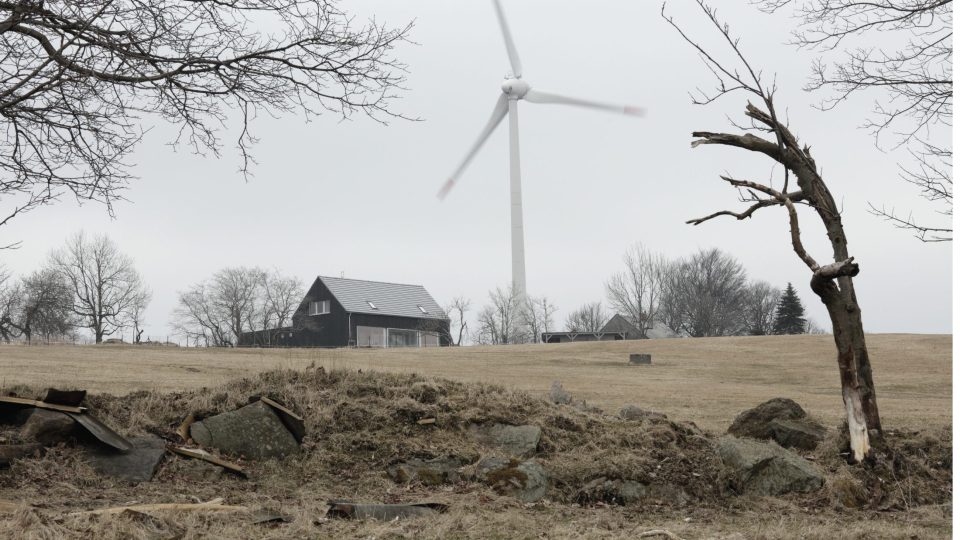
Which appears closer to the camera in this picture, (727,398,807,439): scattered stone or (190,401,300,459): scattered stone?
(190,401,300,459): scattered stone

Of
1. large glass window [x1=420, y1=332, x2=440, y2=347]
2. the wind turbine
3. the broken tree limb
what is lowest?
the broken tree limb

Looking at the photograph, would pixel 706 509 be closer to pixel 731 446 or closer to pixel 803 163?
pixel 731 446

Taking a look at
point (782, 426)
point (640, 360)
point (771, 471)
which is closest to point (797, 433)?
point (782, 426)

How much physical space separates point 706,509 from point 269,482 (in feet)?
15.0

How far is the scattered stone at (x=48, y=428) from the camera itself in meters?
9.74

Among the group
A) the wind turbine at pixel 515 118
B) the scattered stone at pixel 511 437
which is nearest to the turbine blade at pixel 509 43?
the wind turbine at pixel 515 118

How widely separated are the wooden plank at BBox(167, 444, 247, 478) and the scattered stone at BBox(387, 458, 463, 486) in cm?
163

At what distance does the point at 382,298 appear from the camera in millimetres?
74812

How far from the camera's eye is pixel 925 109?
489 inches

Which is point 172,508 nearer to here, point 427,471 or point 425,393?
point 427,471

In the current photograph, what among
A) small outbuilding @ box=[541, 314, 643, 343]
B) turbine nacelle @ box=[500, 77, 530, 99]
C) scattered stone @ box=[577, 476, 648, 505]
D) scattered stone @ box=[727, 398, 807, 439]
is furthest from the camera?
small outbuilding @ box=[541, 314, 643, 343]

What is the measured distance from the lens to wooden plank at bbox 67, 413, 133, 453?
972 cm

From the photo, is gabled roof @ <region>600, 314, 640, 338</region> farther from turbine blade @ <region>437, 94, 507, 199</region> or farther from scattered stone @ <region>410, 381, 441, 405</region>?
scattered stone @ <region>410, 381, 441, 405</region>

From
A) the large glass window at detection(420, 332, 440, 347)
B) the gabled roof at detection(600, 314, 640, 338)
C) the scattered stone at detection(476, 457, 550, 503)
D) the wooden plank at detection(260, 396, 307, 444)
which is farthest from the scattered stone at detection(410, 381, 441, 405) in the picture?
the gabled roof at detection(600, 314, 640, 338)
